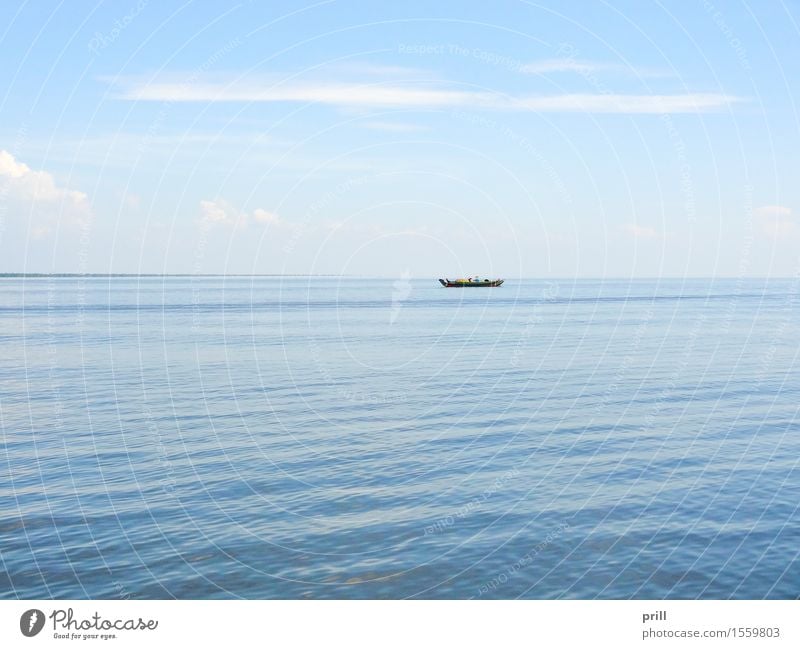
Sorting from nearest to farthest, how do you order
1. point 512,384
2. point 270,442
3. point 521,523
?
point 521,523 → point 270,442 → point 512,384

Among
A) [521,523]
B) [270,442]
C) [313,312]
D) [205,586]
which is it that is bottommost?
[205,586]

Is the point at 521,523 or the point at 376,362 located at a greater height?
the point at 376,362

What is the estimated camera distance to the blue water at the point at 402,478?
83.3 feet

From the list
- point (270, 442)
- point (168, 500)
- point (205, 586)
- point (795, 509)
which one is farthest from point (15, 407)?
point (795, 509)

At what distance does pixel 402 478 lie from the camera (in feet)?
117

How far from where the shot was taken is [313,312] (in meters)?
174

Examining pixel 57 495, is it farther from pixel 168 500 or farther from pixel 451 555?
pixel 451 555

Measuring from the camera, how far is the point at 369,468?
3759 centimetres

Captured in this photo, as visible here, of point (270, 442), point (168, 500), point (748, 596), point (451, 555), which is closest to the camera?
point (748, 596)

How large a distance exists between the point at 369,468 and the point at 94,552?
13502 millimetres

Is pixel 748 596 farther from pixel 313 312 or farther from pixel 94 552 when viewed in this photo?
pixel 313 312

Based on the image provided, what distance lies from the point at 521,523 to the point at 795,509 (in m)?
10.2

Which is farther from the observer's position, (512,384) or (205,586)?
(512,384)

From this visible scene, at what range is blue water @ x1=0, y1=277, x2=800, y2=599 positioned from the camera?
25.4 metres
